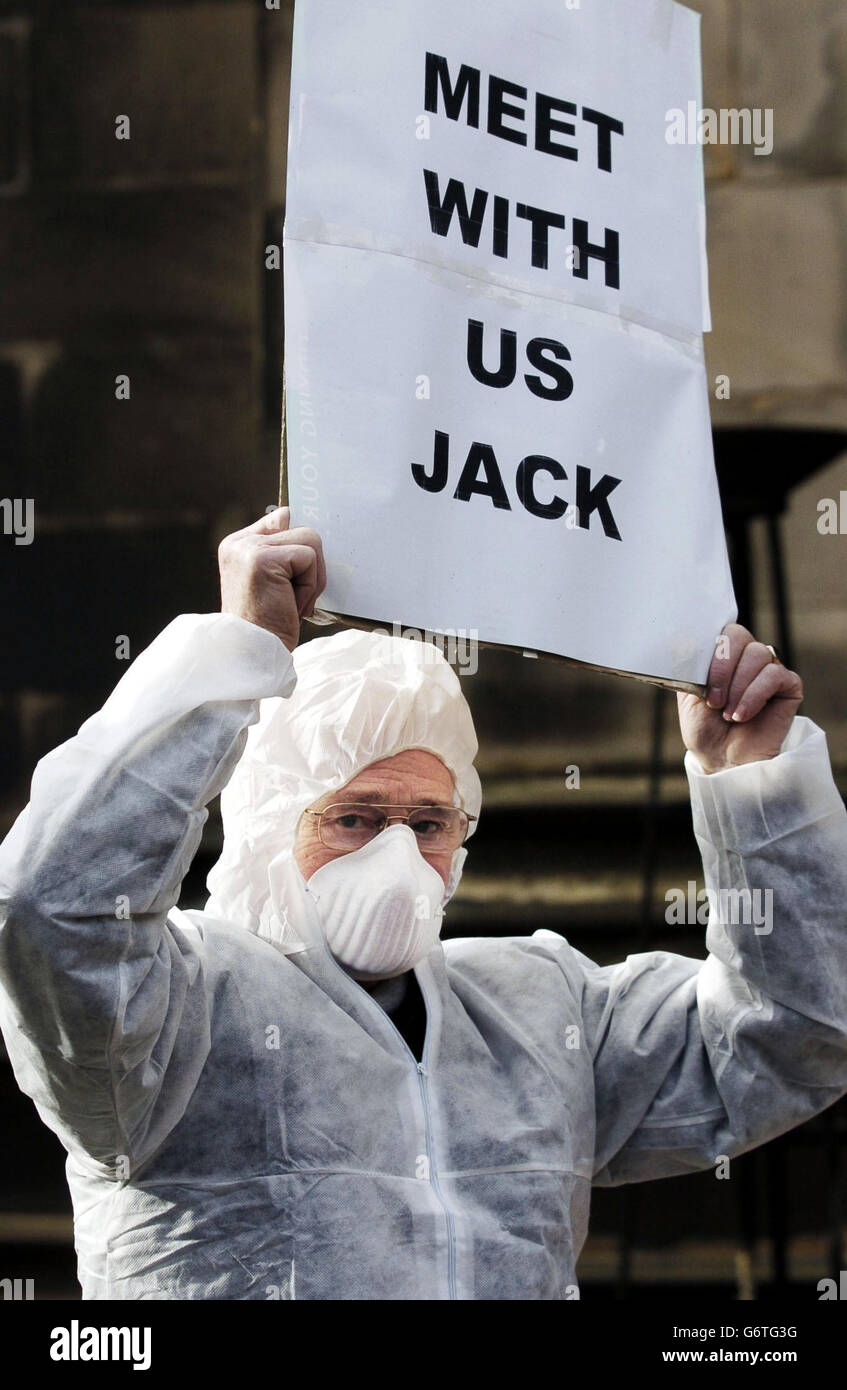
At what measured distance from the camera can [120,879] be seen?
4.93 feet

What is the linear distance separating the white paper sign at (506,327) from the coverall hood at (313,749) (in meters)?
0.25

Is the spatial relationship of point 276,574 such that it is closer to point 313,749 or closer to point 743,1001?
point 313,749

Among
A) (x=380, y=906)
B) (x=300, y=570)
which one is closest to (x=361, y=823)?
(x=380, y=906)

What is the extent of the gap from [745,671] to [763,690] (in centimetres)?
3

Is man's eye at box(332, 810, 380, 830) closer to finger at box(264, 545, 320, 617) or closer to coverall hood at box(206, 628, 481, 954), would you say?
coverall hood at box(206, 628, 481, 954)

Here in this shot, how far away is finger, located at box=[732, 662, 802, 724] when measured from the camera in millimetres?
1856

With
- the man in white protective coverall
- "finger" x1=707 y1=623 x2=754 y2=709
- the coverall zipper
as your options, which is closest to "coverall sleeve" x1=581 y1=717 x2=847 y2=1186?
the man in white protective coverall

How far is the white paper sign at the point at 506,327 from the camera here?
165 centimetres

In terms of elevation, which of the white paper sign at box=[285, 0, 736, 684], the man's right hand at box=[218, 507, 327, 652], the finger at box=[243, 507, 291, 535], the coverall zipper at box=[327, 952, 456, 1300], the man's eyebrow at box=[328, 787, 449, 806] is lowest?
the coverall zipper at box=[327, 952, 456, 1300]

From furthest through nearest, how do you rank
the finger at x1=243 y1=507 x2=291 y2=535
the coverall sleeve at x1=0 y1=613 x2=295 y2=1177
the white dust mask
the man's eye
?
the man's eye
the white dust mask
the finger at x1=243 y1=507 x2=291 y2=535
the coverall sleeve at x1=0 y1=613 x2=295 y2=1177

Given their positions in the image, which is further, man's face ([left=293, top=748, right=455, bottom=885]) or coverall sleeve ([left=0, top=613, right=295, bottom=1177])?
man's face ([left=293, top=748, right=455, bottom=885])

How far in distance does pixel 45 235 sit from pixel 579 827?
→ 5.18 ft
